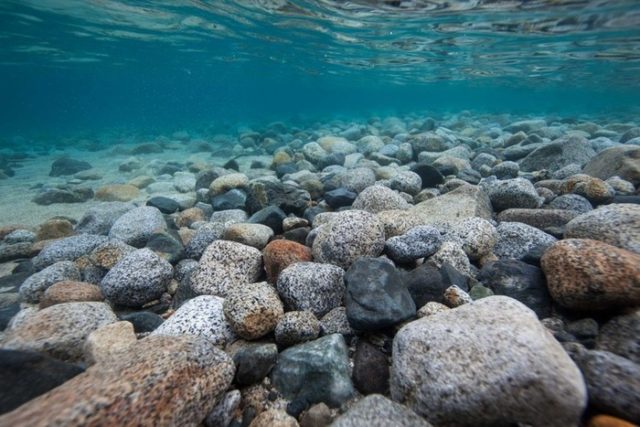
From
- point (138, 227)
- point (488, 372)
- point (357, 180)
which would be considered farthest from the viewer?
point (357, 180)

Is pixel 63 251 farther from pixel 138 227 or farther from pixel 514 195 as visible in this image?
pixel 514 195

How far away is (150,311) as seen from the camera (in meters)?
3.21

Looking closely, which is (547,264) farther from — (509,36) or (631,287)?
(509,36)

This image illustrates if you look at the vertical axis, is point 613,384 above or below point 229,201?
above

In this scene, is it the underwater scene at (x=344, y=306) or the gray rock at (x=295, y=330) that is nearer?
the underwater scene at (x=344, y=306)

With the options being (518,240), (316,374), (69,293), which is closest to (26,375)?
Answer: (69,293)

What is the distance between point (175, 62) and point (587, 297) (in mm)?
46521

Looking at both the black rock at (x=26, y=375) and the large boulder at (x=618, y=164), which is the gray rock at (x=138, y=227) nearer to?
the black rock at (x=26, y=375)

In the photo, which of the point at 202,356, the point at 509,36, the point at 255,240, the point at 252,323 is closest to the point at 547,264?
the point at 252,323

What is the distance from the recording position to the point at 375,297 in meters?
2.40

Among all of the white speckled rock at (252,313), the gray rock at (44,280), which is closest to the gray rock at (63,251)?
the gray rock at (44,280)

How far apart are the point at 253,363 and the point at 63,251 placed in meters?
3.85

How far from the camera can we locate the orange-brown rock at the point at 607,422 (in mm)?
1476

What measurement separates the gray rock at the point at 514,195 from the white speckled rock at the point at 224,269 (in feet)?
12.1
